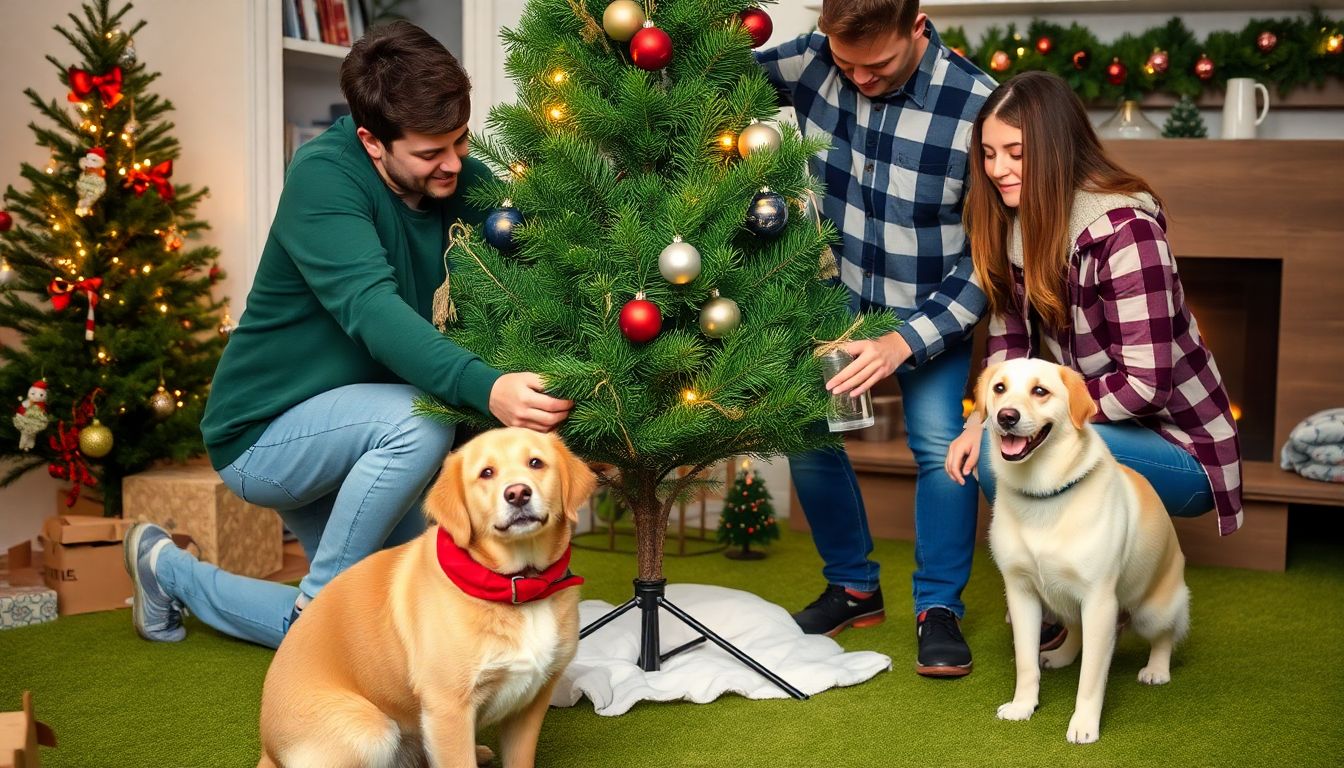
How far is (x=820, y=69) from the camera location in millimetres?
2939

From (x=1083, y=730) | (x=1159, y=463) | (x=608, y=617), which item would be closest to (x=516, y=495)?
(x=608, y=617)

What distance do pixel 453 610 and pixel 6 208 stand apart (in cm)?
280

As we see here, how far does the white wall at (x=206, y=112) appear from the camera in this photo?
4258mm

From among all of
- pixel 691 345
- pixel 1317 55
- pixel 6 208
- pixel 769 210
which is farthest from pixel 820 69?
pixel 6 208

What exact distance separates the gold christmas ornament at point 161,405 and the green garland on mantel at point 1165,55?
3.04m

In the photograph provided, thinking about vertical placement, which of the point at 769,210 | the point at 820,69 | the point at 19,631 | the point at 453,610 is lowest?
the point at 19,631

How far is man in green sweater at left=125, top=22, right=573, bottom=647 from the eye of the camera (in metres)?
2.37

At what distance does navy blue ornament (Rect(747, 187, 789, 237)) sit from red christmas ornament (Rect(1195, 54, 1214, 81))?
2.68 m

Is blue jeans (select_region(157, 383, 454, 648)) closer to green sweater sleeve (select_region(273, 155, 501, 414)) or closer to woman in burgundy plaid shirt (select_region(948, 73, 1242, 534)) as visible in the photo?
green sweater sleeve (select_region(273, 155, 501, 414))

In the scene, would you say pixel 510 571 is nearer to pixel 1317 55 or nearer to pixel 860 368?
pixel 860 368

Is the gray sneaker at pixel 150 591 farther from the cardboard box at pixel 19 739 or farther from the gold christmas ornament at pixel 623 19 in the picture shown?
the gold christmas ornament at pixel 623 19

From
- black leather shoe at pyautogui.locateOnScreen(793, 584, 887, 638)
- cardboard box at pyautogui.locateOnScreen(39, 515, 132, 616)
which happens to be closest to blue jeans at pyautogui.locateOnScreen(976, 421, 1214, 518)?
black leather shoe at pyautogui.locateOnScreen(793, 584, 887, 638)

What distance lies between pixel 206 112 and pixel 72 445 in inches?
54.6

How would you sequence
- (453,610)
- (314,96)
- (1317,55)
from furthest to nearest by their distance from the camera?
(314,96), (1317,55), (453,610)
